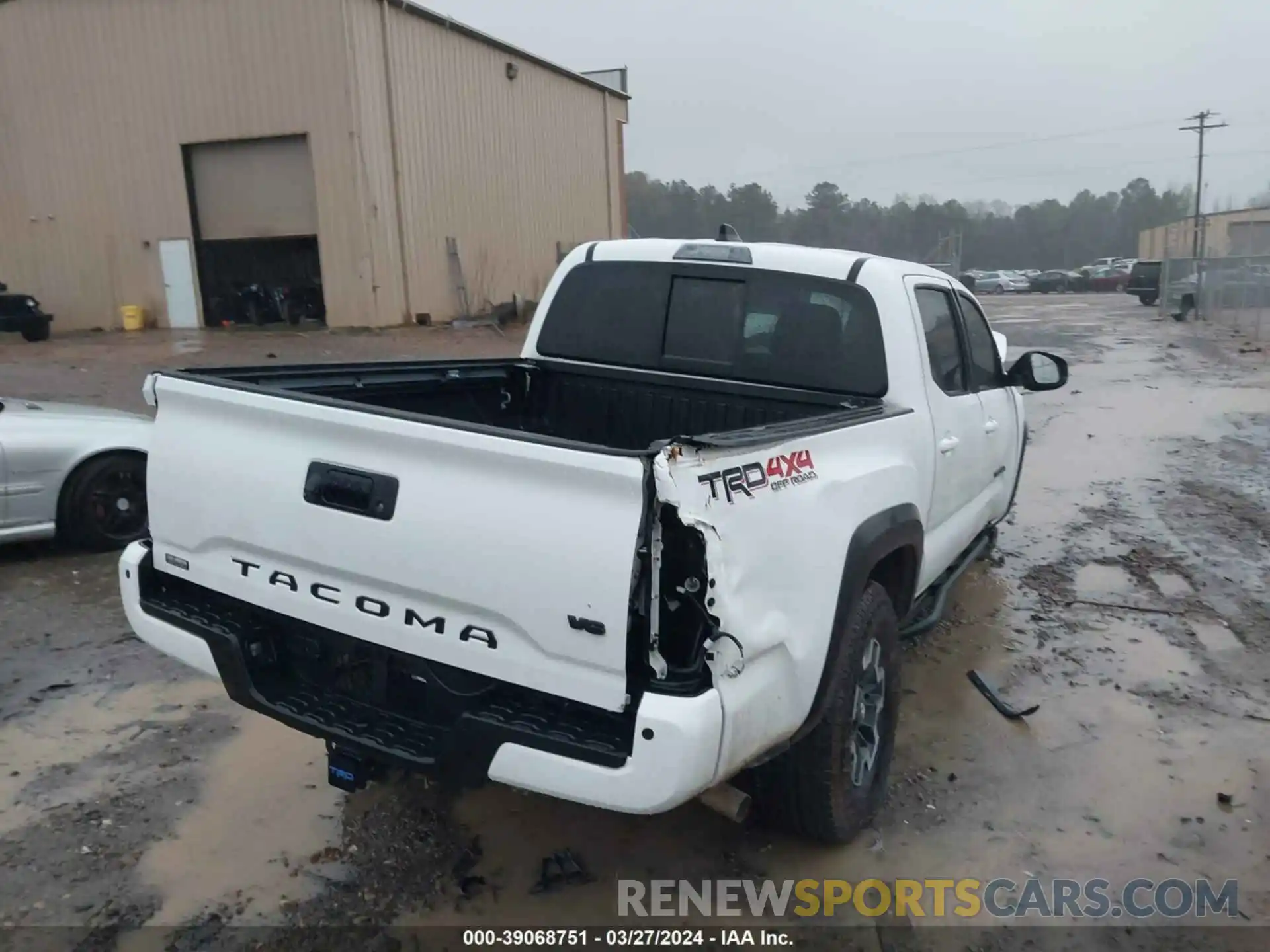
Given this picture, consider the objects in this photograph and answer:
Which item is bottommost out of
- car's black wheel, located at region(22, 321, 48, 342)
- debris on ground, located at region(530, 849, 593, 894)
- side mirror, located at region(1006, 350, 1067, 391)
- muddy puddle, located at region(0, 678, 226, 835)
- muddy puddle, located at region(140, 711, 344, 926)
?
debris on ground, located at region(530, 849, 593, 894)

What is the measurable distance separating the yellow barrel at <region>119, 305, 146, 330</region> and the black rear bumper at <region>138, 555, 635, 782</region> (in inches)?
897

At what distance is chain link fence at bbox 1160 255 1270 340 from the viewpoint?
961 inches

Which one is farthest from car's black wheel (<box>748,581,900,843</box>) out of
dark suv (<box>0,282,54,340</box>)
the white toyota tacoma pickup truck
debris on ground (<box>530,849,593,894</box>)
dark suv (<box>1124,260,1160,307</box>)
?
dark suv (<box>1124,260,1160,307</box>)

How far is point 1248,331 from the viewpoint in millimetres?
24406

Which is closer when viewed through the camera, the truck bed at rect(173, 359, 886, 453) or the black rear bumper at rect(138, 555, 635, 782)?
the black rear bumper at rect(138, 555, 635, 782)

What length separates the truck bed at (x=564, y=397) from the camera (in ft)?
13.0

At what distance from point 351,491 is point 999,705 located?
314 centimetres

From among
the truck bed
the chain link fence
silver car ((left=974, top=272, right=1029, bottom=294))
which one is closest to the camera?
the truck bed

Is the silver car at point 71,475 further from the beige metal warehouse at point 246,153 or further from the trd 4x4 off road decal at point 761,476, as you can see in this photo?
the beige metal warehouse at point 246,153

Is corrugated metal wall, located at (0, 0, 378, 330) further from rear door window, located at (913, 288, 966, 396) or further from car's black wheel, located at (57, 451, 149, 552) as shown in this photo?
rear door window, located at (913, 288, 966, 396)

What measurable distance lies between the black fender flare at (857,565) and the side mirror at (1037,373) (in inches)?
80.2

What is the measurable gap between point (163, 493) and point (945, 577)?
3573 millimetres

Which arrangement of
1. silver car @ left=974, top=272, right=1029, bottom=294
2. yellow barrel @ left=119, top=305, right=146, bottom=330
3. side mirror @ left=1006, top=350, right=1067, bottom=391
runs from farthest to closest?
1. silver car @ left=974, top=272, right=1029, bottom=294
2. yellow barrel @ left=119, top=305, right=146, bottom=330
3. side mirror @ left=1006, top=350, right=1067, bottom=391

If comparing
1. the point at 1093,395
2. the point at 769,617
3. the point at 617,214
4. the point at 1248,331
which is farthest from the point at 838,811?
the point at 617,214
